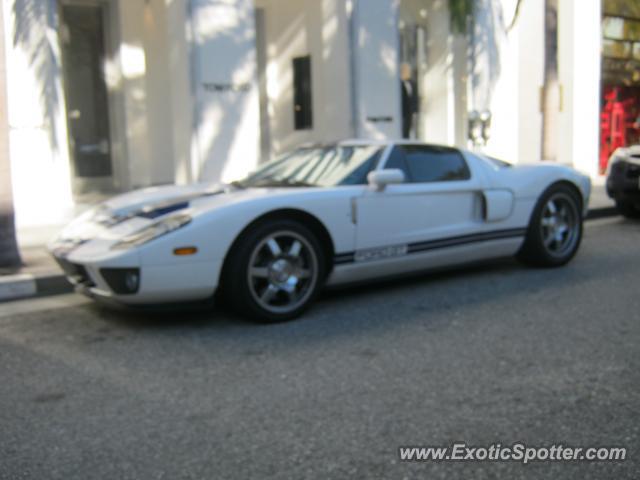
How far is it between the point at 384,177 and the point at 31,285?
2.86 meters

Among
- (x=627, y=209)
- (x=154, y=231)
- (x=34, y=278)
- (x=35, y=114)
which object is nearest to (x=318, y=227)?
(x=154, y=231)

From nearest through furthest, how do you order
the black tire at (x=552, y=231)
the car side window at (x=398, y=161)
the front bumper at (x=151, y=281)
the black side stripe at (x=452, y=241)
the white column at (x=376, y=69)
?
the front bumper at (x=151, y=281) → the black side stripe at (x=452, y=241) → the car side window at (x=398, y=161) → the black tire at (x=552, y=231) → the white column at (x=376, y=69)

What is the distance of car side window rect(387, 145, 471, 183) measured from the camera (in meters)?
5.41

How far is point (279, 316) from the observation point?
4.56 metres

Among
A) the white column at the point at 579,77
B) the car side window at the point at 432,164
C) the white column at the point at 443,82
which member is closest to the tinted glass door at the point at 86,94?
the white column at the point at 443,82

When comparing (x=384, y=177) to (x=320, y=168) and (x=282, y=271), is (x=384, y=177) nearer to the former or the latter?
(x=320, y=168)

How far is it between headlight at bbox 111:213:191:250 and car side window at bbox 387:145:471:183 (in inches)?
69.9

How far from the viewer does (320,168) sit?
5.32 metres

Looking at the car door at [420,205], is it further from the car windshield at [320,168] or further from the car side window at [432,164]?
the car windshield at [320,168]

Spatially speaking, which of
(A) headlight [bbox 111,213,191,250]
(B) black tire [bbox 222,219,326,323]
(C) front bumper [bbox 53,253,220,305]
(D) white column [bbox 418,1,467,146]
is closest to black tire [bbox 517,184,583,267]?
(B) black tire [bbox 222,219,326,323]

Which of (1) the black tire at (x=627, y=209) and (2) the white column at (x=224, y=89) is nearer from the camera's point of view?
(1) the black tire at (x=627, y=209)

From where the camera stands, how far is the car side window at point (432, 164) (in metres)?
5.41

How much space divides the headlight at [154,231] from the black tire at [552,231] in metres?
3.10

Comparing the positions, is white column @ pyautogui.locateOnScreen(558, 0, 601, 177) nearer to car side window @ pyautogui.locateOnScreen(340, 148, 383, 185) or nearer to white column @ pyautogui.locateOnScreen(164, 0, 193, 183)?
white column @ pyautogui.locateOnScreen(164, 0, 193, 183)
